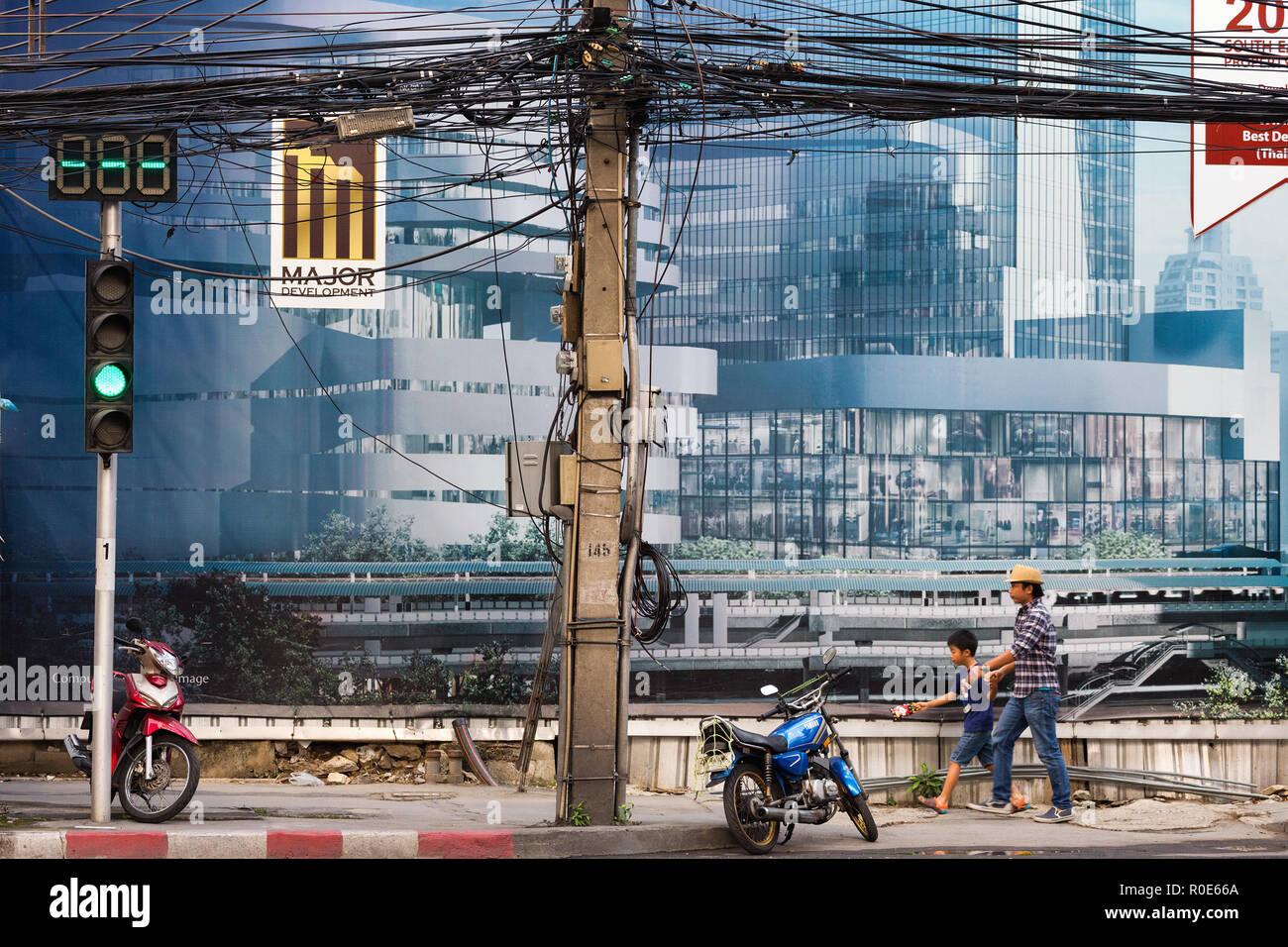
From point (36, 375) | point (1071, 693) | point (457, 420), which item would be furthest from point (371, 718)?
point (1071, 693)

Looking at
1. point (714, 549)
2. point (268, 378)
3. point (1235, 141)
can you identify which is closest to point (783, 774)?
point (714, 549)

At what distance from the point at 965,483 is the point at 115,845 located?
8.18 meters

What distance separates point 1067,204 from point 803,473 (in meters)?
3.69

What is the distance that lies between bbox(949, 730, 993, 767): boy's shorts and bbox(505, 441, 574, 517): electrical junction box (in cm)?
367

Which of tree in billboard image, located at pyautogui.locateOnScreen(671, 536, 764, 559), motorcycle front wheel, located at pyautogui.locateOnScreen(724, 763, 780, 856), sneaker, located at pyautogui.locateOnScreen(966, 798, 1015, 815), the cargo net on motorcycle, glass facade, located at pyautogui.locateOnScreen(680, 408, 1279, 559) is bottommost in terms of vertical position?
sneaker, located at pyautogui.locateOnScreen(966, 798, 1015, 815)

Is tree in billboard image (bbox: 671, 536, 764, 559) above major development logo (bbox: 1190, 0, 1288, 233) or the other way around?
the other way around

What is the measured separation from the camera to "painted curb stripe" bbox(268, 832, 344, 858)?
8.50m

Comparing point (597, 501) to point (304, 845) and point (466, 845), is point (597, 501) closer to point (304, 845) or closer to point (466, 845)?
point (466, 845)

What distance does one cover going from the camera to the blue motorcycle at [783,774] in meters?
8.58

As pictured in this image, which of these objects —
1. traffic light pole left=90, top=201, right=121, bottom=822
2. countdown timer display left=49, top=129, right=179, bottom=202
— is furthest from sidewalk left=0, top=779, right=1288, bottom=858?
countdown timer display left=49, top=129, right=179, bottom=202

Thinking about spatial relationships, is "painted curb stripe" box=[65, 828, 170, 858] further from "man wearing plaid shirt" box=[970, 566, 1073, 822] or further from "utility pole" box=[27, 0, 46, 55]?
"utility pole" box=[27, 0, 46, 55]

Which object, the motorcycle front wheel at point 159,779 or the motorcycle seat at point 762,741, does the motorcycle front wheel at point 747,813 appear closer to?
the motorcycle seat at point 762,741

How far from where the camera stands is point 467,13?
12625mm

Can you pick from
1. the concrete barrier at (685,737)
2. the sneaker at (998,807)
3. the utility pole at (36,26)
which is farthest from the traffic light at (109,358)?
the sneaker at (998,807)
